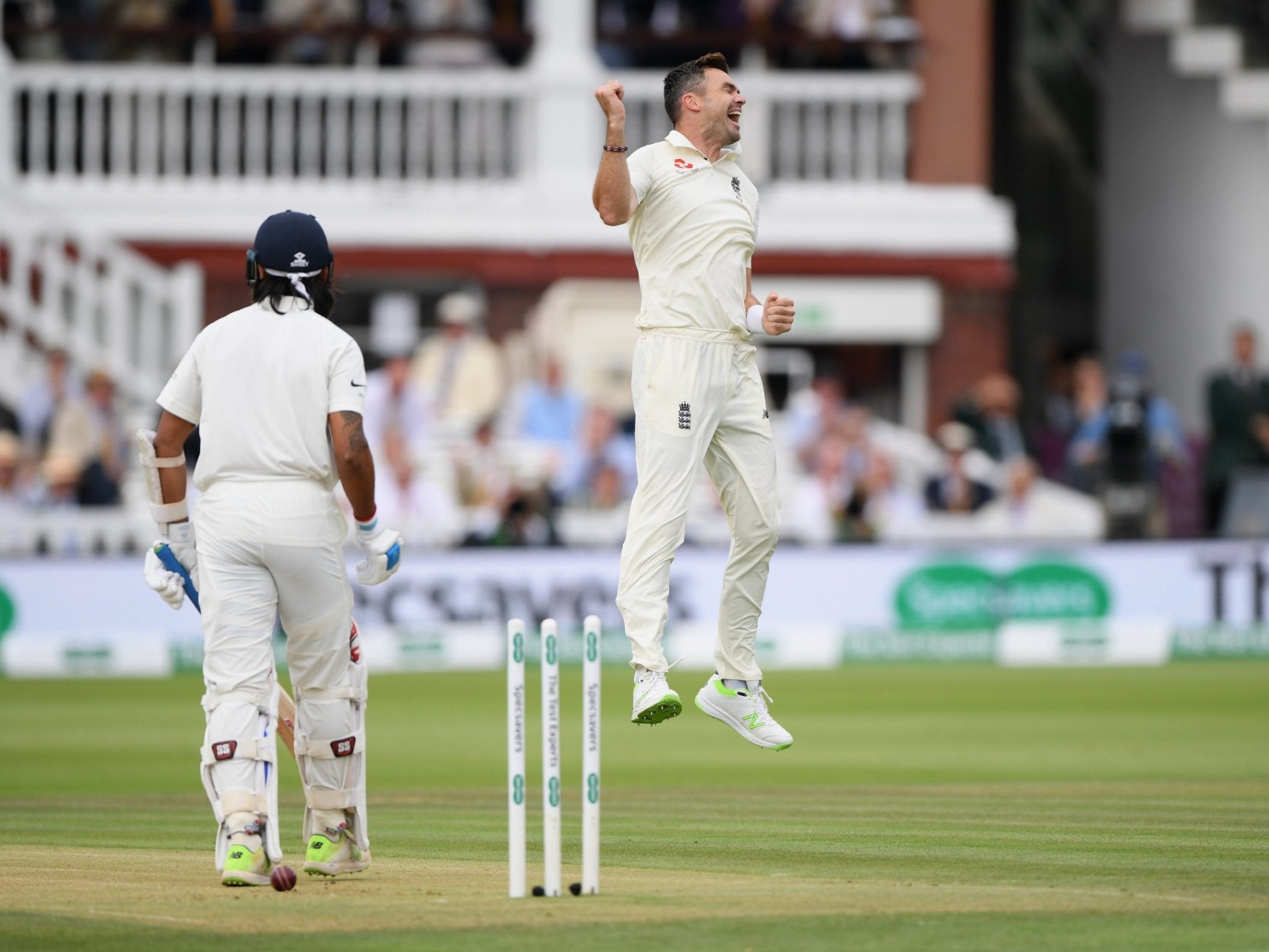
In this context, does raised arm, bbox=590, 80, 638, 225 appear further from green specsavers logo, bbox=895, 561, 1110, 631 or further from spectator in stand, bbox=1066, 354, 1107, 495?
spectator in stand, bbox=1066, 354, 1107, 495

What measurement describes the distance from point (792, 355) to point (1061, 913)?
16646 mm

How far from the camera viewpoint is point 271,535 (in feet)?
22.2

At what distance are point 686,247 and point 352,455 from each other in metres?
1.64

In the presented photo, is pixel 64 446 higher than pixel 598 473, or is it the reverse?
pixel 64 446

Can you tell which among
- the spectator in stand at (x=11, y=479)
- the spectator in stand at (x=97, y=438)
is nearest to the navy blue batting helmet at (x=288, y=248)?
the spectator in stand at (x=11, y=479)

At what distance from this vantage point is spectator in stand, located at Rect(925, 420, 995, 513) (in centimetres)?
1852

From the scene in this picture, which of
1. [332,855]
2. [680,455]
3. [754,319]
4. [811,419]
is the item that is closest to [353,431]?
[332,855]

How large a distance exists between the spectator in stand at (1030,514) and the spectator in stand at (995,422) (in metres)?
0.34

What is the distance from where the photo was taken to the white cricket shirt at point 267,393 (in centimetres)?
681

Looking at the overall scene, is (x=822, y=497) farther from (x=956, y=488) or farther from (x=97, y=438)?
(x=97, y=438)

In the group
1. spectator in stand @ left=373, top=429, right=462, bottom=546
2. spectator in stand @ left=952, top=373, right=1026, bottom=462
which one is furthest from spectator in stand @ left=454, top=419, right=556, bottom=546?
spectator in stand @ left=952, top=373, right=1026, bottom=462

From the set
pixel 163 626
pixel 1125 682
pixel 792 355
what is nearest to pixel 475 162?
pixel 792 355

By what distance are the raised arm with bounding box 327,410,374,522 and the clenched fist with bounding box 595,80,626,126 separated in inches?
51.1

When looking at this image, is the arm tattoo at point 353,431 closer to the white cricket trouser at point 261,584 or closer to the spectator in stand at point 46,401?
the white cricket trouser at point 261,584
